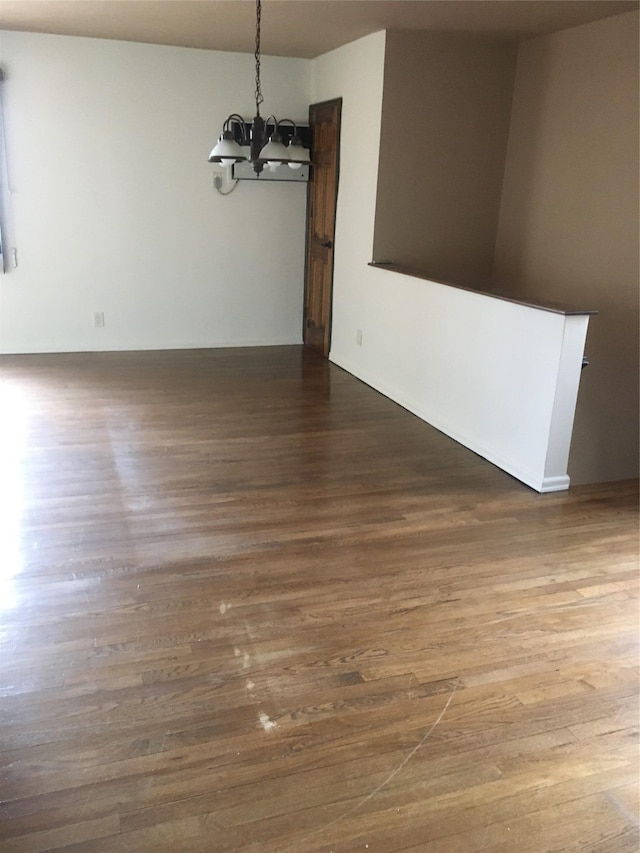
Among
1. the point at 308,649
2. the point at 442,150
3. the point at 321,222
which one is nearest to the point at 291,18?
the point at 442,150

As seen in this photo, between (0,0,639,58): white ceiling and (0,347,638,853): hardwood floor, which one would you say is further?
(0,0,639,58): white ceiling

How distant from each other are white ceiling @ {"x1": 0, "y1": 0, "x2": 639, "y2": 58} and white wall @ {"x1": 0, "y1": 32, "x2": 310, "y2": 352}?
37 centimetres

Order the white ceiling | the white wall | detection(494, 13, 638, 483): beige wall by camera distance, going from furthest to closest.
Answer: the white wall, detection(494, 13, 638, 483): beige wall, the white ceiling

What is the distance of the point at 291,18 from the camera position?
15.2 ft

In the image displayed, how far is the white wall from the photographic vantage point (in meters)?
5.78

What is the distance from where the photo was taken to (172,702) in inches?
84.6

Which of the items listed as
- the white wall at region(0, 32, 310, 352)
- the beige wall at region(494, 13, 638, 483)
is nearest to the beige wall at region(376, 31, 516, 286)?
the beige wall at region(494, 13, 638, 483)

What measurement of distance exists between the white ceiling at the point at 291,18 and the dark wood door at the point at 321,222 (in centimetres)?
66

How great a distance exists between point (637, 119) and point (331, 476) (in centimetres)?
287

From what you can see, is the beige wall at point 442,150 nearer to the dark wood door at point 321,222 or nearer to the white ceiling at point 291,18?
the white ceiling at point 291,18

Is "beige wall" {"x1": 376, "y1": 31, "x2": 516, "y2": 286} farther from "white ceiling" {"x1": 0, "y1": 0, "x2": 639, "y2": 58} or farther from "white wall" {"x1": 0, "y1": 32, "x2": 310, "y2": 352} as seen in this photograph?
"white wall" {"x1": 0, "y1": 32, "x2": 310, "y2": 352}

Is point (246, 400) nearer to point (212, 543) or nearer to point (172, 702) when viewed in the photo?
point (212, 543)

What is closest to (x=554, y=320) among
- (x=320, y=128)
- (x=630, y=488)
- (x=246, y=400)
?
(x=630, y=488)

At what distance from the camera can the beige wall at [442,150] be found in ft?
16.7
